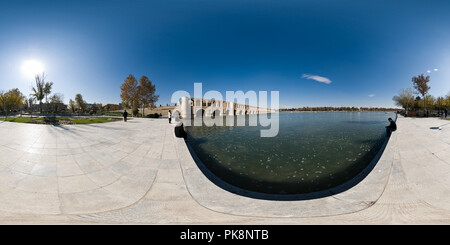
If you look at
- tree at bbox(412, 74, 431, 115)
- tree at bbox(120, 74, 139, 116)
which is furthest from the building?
tree at bbox(412, 74, 431, 115)

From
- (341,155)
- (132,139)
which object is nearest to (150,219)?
(132,139)

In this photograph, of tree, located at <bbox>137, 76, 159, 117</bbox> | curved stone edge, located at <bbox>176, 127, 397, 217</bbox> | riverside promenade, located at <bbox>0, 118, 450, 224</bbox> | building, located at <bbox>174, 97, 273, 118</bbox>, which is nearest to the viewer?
riverside promenade, located at <bbox>0, 118, 450, 224</bbox>

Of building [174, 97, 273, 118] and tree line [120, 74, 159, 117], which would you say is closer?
tree line [120, 74, 159, 117]

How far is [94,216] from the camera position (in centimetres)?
338

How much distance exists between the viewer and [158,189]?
430 centimetres

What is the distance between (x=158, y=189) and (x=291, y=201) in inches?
157

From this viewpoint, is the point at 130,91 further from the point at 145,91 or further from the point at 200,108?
the point at 200,108

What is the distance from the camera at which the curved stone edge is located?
345cm

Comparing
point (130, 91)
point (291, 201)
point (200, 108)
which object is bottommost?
point (291, 201)

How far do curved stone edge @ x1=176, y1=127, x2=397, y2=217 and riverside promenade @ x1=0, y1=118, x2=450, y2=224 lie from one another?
3 centimetres

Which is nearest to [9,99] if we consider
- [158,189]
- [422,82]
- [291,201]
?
[158,189]

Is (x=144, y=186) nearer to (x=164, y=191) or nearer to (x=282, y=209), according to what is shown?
(x=164, y=191)

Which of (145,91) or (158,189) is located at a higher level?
(145,91)

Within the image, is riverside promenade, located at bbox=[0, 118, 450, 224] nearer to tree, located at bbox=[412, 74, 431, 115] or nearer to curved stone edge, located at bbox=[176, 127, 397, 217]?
curved stone edge, located at bbox=[176, 127, 397, 217]
